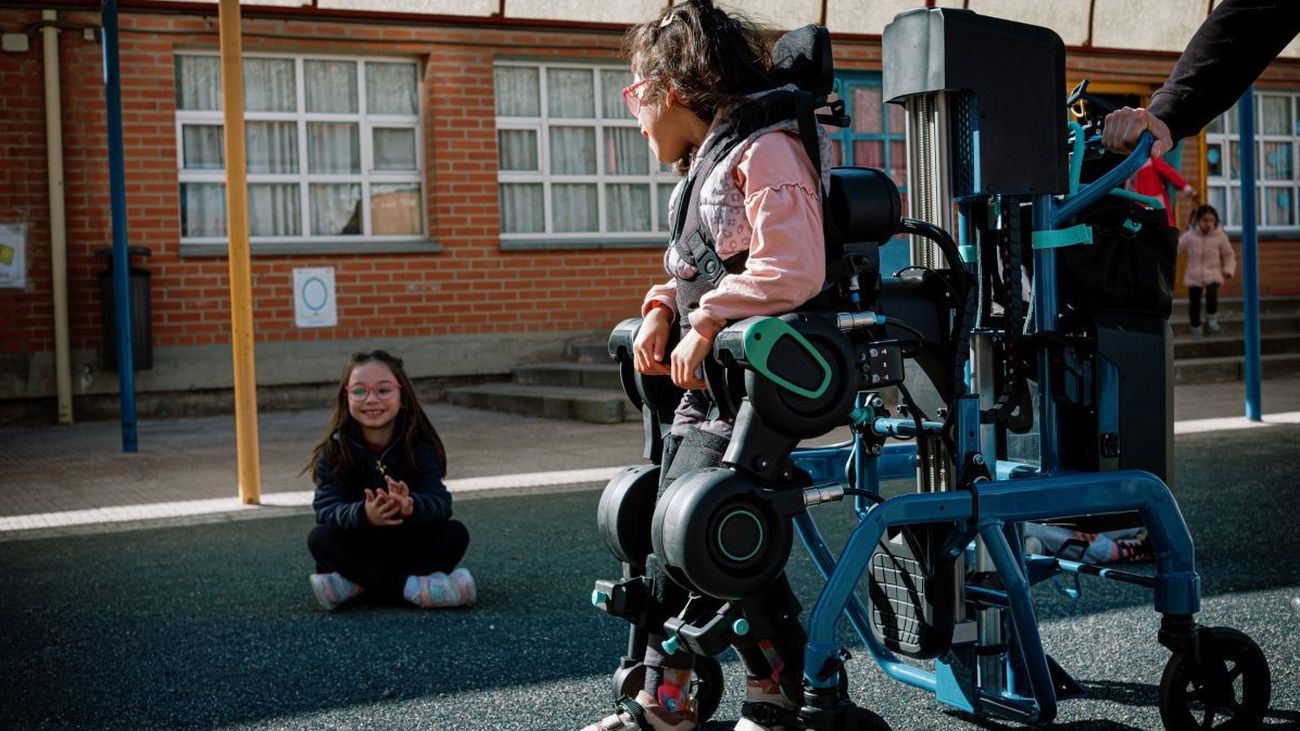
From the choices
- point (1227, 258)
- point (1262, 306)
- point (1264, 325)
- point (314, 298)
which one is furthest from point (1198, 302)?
point (314, 298)

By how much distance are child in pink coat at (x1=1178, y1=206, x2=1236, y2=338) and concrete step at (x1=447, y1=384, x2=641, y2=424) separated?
6371 millimetres

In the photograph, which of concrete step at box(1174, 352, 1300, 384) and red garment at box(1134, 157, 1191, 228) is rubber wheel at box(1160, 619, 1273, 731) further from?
concrete step at box(1174, 352, 1300, 384)

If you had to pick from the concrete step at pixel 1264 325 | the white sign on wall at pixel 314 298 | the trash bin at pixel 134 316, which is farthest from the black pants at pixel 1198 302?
the trash bin at pixel 134 316

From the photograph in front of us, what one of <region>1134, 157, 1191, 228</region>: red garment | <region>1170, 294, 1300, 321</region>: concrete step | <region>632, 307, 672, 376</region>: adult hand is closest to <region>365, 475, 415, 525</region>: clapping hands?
<region>632, 307, 672, 376</region>: adult hand

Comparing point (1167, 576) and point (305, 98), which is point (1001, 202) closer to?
point (1167, 576)

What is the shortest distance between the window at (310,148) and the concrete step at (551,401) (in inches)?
69.0

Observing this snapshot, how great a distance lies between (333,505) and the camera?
4750 mm

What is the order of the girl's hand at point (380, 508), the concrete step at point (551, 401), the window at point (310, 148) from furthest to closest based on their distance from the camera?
the window at point (310, 148) → the concrete step at point (551, 401) → the girl's hand at point (380, 508)

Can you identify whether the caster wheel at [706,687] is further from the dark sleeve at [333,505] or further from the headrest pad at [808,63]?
the dark sleeve at [333,505]

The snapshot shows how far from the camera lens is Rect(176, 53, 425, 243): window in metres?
12.6

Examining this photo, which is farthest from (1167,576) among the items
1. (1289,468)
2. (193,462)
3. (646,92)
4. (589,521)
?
(193,462)

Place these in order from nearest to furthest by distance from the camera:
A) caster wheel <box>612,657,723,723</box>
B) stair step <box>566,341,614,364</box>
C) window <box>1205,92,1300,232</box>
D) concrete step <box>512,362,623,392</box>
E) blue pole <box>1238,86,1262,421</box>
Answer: caster wheel <box>612,657,723,723</box> → blue pole <box>1238,86,1262,421</box> → concrete step <box>512,362,623,392</box> → stair step <box>566,341,614,364</box> → window <box>1205,92,1300,232</box>

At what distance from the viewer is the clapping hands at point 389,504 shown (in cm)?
462

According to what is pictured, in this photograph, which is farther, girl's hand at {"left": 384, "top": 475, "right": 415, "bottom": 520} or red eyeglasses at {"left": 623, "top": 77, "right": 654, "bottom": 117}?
girl's hand at {"left": 384, "top": 475, "right": 415, "bottom": 520}
